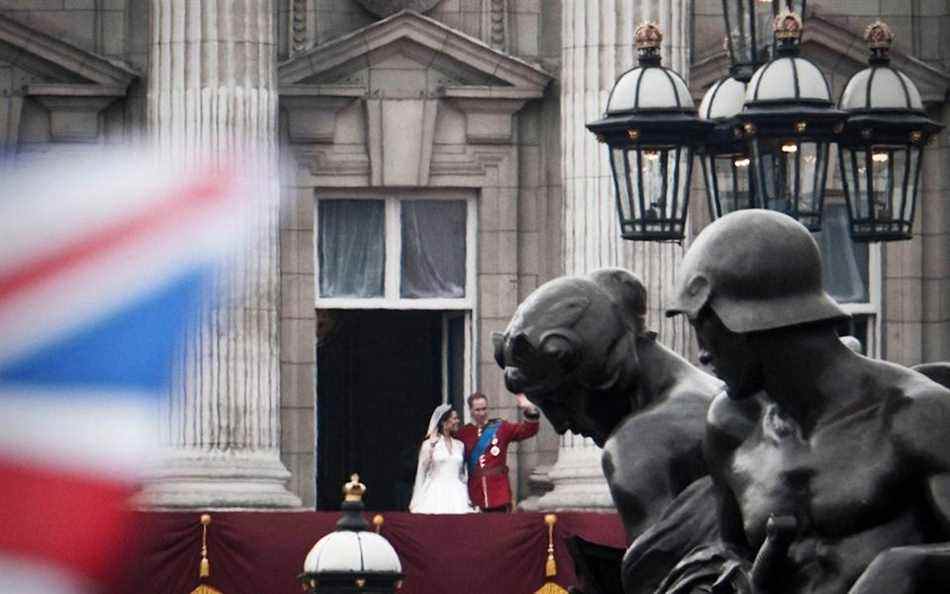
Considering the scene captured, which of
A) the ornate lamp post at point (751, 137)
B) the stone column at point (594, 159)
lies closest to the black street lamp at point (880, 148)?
the ornate lamp post at point (751, 137)

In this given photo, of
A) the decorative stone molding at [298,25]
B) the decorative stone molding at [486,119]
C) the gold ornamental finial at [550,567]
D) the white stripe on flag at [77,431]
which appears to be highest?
the decorative stone molding at [298,25]

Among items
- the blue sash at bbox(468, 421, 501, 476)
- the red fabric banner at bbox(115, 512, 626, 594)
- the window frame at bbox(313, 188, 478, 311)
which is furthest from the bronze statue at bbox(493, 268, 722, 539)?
the window frame at bbox(313, 188, 478, 311)

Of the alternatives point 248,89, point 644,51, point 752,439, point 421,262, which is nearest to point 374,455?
point 421,262

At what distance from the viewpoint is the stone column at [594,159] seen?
111 ft

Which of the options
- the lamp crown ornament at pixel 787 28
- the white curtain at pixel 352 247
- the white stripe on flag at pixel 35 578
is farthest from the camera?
the white curtain at pixel 352 247

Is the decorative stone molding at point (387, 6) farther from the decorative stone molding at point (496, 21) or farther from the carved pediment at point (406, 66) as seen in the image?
the decorative stone molding at point (496, 21)

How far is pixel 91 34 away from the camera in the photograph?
36719 millimetres

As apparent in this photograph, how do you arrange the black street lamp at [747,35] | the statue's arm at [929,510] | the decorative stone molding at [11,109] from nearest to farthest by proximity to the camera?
the statue's arm at [929,510] < the black street lamp at [747,35] < the decorative stone molding at [11,109]

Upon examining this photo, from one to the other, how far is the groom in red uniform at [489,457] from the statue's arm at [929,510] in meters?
25.7

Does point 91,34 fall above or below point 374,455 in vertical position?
above

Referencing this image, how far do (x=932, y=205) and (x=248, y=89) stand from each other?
305 inches

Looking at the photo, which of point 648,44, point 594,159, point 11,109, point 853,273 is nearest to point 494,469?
point 594,159

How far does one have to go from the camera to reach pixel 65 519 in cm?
388

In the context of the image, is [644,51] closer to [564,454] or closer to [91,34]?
[564,454]
